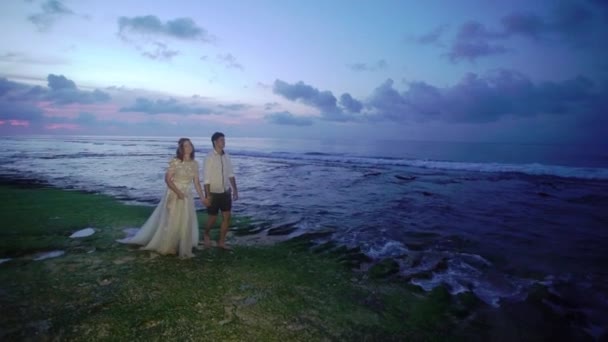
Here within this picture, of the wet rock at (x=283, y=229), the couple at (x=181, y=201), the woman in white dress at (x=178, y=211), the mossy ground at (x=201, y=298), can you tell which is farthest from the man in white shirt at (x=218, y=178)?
the wet rock at (x=283, y=229)

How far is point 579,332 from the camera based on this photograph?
4633 mm

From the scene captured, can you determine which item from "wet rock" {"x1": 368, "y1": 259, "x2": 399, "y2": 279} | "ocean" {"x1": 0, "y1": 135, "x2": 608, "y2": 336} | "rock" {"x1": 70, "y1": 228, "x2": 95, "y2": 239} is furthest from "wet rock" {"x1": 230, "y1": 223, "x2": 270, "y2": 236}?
"wet rock" {"x1": 368, "y1": 259, "x2": 399, "y2": 279}

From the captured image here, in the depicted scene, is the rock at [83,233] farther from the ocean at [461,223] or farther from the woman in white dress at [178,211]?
the ocean at [461,223]

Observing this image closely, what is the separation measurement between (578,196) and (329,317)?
1989 centimetres

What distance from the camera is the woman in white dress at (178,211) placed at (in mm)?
6305

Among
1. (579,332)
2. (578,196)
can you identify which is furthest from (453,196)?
(579,332)

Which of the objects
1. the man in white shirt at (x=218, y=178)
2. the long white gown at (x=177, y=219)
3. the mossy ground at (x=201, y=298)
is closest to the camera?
the mossy ground at (x=201, y=298)

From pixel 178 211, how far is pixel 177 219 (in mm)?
167

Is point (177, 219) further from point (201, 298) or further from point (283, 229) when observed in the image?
point (283, 229)

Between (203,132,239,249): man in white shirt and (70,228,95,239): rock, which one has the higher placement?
(203,132,239,249): man in white shirt

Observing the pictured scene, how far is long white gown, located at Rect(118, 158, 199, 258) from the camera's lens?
6355 millimetres

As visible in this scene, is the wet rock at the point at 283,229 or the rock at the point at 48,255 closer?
the rock at the point at 48,255

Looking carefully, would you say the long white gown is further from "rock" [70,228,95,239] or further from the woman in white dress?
"rock" [70,228,95,239]

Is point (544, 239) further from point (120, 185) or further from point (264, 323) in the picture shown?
point (120, 185)
